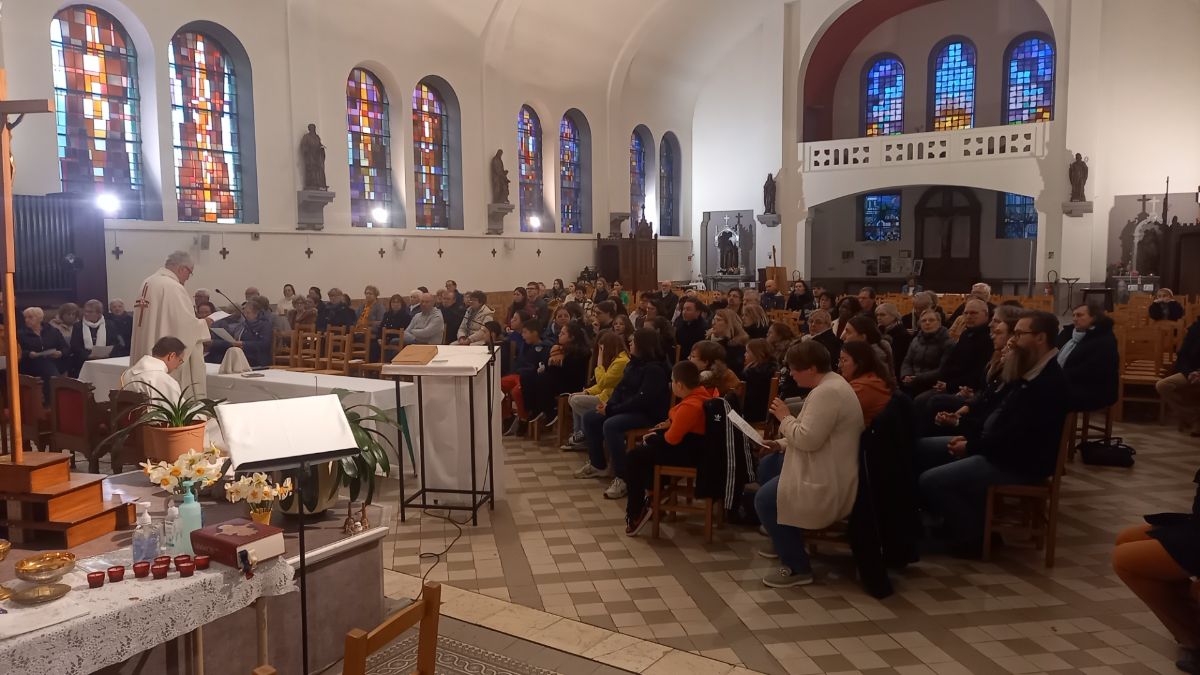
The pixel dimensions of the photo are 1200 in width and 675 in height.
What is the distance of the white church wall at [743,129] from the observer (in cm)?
2002

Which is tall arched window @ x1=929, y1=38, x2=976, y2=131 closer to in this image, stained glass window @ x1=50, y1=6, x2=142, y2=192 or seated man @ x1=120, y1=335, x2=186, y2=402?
stained glass window @ x1=50, y1=6, x2=142, y2=192

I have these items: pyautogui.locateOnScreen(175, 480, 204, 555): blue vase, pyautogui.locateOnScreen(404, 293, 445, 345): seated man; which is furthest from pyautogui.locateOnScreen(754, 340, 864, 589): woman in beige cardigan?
pyautogui.locateOnScreen(404, 293, 445, 345): seated man

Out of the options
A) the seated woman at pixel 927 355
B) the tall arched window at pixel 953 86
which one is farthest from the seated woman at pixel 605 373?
the tall arched window at pixel 953 86

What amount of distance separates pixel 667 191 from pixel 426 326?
14.7 meters

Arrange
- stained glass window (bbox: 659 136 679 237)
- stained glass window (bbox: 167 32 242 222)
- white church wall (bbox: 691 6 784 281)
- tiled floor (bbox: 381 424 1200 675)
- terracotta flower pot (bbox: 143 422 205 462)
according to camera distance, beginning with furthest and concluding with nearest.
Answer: stained glass window (bbox: 659 136 679 237) < white church wall (bbox: 691 6 784 281) < stained glass window (bbox: 167 32 242 222) < terracotta flower pot (bbox: 143 422 205 462) < tiled floor (bbox: 381 424 1200 675)

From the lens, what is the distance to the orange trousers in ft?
10.8

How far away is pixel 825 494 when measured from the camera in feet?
13.3

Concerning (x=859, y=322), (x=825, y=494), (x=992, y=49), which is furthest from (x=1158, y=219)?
(x=825, y=494)

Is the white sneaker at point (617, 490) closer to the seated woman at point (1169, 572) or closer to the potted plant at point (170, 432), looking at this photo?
the potted plant at point (170, 432)

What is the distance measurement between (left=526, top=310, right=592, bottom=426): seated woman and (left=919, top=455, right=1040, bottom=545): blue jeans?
3.54m

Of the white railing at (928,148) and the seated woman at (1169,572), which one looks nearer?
the seated woman at (1169,572)

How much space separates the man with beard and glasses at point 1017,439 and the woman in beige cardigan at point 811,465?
82 centimetres

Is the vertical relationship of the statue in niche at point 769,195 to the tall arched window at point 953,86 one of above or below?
below

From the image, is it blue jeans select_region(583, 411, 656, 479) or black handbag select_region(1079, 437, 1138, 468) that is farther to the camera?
black handbag select_region(1079, 437, 1138, 468)
